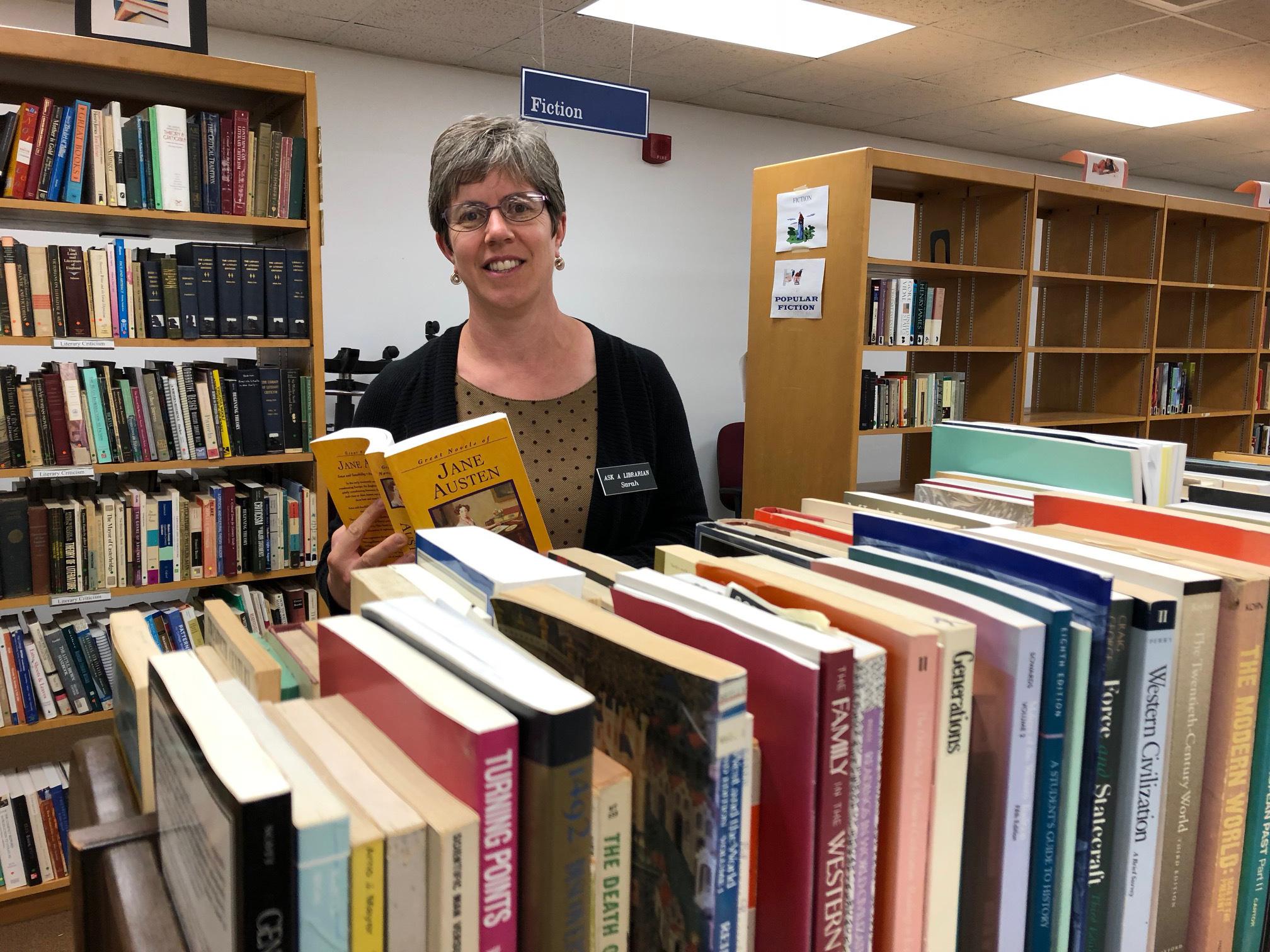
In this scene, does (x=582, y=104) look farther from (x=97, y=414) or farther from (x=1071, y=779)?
(x=1071, y=779)

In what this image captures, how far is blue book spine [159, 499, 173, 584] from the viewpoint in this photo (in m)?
2.69

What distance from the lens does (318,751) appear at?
1.76ft

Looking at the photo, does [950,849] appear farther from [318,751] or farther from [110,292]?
[110,292]

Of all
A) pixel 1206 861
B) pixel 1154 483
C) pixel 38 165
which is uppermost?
pixel 38 165

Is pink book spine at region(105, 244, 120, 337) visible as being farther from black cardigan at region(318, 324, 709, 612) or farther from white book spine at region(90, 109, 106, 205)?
black cardigan at region(318, 324, 709, 612)

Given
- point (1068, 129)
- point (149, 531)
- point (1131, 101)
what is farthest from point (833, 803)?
point (1068, 129)

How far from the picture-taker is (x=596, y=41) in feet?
15.2

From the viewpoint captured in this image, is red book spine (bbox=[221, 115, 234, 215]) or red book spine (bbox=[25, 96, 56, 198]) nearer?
red book spine (bbox=[25, 96, 56, 198])

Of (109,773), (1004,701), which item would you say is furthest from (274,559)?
(1004,701)

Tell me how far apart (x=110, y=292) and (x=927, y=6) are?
140 inches

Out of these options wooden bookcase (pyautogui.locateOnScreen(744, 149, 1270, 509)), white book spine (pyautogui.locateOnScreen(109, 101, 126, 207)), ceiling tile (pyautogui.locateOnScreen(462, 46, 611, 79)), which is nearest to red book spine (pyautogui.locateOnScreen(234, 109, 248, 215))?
white book spine (pyautogui.locateOnScreen(109, 101, 126, 207))

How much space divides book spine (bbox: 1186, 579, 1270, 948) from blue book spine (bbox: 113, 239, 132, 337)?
2756 millimetres

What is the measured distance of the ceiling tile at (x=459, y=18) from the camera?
4.07 meters

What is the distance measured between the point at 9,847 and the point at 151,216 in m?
1.81
